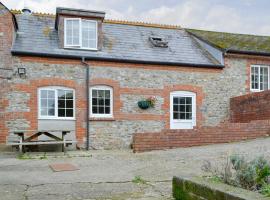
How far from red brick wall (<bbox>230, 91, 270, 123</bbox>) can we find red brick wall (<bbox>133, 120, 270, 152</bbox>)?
1.39 meters

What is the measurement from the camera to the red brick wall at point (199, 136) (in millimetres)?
12891

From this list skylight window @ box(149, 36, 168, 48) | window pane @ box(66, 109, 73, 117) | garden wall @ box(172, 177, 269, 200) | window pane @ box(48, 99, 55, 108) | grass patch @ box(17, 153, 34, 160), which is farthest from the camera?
skylight window @ box(149, 36, 168, 48)

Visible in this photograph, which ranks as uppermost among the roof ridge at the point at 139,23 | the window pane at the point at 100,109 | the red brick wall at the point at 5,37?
the roof ridge at the point at 139,23

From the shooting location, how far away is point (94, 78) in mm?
16312

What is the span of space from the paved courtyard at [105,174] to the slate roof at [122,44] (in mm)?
5407

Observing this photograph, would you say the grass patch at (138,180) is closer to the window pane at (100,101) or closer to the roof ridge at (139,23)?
the window pane at (100,101)

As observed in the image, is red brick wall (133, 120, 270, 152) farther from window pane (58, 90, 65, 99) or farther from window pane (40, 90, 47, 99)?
window pane (40, 90, 47, 99)

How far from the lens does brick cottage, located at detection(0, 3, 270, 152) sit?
49.6 ft

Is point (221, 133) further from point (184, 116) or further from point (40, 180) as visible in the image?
point (40, 180)

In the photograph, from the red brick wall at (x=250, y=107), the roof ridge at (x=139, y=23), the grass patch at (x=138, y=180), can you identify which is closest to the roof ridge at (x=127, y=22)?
the roof ridge at (x=139, y=23)

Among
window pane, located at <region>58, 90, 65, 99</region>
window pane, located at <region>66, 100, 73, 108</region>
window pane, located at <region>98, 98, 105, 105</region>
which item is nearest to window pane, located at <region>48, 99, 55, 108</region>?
window pane, located at <region>58, 90, 65, 99</region>

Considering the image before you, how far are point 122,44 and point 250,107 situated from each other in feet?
22.2

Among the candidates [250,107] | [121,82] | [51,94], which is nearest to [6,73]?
[51,94]

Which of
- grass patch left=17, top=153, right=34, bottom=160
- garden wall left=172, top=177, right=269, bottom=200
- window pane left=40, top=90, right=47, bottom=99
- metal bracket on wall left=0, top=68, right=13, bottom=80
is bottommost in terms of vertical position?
grass patch left=17, top=153, right=34, bottom=160
